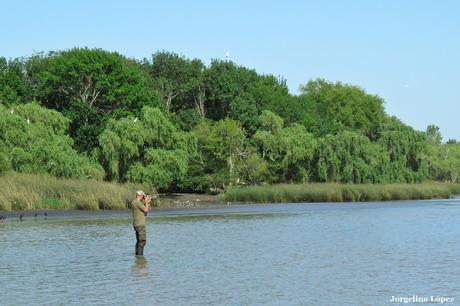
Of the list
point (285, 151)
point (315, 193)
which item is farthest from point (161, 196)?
point (285, 151)

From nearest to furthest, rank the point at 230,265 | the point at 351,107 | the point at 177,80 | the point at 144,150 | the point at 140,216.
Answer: the point at 230,265 < the point at 140,216 < the point at 144,150 < the point at 177,80 < the point at 351,107

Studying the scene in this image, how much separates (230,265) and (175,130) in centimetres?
5061

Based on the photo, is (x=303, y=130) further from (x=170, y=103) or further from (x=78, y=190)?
(x=78, y=190)

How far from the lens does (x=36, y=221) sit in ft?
143

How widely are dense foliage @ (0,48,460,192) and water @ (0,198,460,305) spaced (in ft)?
81.6

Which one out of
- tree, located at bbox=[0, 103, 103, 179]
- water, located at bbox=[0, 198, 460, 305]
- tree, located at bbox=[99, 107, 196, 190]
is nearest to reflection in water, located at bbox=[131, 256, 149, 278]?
water, located at bbox=[0, 198, 460, 305]

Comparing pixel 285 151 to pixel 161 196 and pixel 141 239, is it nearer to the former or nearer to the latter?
pixel 161 196

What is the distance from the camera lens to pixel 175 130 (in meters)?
72.4

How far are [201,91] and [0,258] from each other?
7543 cm

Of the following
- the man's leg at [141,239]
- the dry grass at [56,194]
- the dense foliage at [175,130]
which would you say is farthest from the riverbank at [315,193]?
the man's leg at [141,239]

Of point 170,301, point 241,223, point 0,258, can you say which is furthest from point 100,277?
point 241,223

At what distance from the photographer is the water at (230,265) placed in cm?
1702

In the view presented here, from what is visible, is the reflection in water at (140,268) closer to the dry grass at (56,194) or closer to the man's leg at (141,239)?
the man's leg at (141,239)

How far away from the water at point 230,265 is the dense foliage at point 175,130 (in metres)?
24.9
